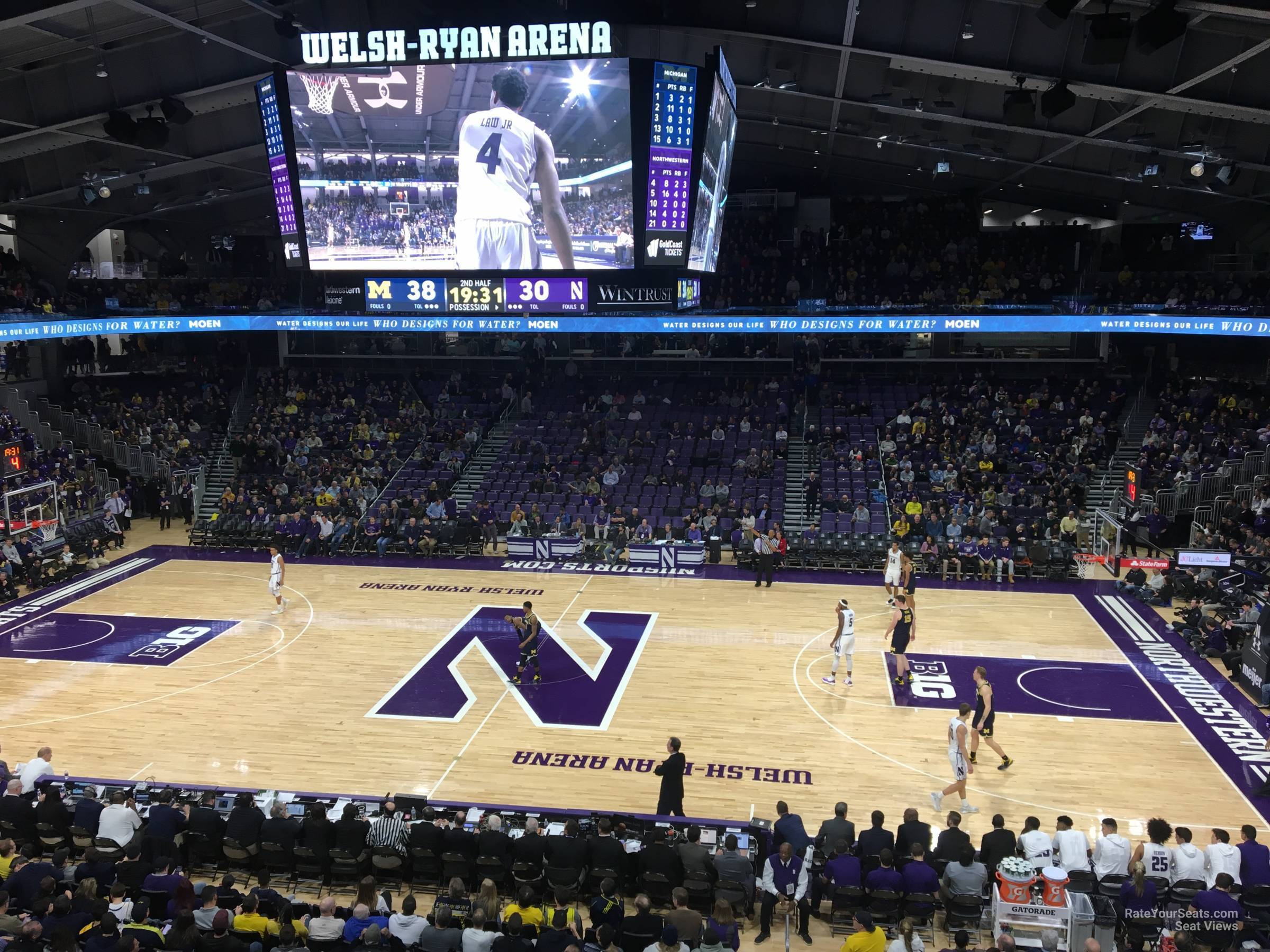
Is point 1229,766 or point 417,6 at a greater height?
point 417,6

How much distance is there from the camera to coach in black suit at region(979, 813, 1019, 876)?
9758mm

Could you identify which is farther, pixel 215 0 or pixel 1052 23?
pixel 215 0

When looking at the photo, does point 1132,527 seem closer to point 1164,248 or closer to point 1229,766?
point 1229,766

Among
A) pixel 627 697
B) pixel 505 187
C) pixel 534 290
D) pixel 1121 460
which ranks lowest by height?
pixel 627 697

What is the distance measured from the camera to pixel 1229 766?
13.3 m

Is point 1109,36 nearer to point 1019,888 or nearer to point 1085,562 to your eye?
point 1019,888

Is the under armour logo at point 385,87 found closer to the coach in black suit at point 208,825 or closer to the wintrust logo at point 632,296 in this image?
the wintrust logo at point 632,296

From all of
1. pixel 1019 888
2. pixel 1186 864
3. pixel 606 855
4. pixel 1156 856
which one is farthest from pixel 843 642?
pixel 606 855

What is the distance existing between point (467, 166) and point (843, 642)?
1231 cm

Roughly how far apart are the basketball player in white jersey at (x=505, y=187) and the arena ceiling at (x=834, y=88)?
213 cm

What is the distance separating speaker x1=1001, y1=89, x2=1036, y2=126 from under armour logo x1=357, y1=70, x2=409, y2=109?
11.7m

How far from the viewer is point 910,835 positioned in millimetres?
9977

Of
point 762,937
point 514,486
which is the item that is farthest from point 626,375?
point 762,937

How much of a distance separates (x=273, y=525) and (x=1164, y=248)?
29.4 metres
